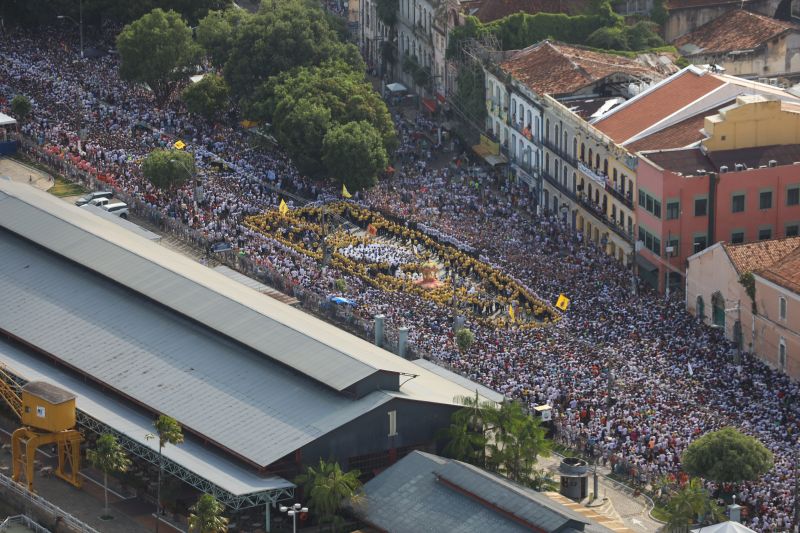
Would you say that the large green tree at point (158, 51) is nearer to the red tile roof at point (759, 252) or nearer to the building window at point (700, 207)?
the building window at point (700, 207)

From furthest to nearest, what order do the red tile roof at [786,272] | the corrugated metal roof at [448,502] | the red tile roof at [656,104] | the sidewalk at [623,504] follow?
the red tile roof at [656,104]
the red tile roof at [786,272]
the sidewalk at [623,504]
the corrugated metal roof at [448,502]

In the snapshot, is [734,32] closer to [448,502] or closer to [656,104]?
[656,104]

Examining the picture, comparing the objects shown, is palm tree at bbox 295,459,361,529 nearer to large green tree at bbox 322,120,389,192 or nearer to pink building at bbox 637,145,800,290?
pink building at bbox 637,145,800,290

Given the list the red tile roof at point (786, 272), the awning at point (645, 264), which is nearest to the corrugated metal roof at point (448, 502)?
the red tile roof at point (786, 272)

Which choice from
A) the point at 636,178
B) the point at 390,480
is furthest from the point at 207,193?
the point at 390,480

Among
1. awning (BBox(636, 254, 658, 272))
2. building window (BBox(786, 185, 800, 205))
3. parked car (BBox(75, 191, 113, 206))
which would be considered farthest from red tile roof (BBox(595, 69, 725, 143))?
parked car (BBox(75, 191, 113, 206))
